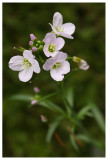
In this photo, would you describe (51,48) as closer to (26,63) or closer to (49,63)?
(49,63)

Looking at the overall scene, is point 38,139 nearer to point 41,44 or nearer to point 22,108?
point 22,108

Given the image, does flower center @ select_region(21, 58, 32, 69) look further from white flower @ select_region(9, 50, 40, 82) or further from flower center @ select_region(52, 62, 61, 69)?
flower center @ select_region(52, 62, 61, 69)

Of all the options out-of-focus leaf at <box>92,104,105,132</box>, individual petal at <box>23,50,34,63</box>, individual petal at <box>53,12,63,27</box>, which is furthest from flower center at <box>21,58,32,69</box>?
out-of-focus leaf at <box>92,104,105,132</box>

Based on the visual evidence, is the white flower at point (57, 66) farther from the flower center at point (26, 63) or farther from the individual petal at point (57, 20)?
the individual petal at point (57, 20)

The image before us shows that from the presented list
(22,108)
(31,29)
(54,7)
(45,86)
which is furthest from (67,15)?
(22,108)

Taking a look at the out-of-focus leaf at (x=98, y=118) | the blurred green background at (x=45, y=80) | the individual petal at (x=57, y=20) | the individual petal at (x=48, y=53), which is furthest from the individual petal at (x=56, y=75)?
the out-of-focus leaf at (x=98, y=118)

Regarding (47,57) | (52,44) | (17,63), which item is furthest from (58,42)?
(17,63)

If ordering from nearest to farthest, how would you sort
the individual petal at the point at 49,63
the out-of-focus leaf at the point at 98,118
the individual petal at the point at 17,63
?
1. the individual petal at the point at 49,63
2. the individual petal at the point at 17,63
3. the out-of-focus leaf at the point at 98,118
